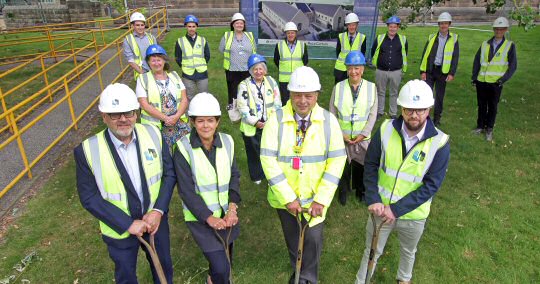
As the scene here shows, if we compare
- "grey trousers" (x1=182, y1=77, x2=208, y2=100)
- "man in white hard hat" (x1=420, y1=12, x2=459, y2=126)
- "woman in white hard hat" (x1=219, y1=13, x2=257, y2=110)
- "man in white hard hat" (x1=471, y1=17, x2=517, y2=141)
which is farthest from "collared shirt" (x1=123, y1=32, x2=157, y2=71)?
"man in white hard hat" (x1=471, y1=17, x2=517, y2=141)

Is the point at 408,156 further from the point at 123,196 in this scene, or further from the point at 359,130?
the point at 123,196

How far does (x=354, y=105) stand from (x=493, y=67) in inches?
149

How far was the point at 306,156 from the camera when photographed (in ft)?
11.3

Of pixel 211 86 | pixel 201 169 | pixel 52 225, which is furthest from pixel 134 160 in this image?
pixel 211 86

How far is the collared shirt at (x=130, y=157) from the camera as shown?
3.05 meters

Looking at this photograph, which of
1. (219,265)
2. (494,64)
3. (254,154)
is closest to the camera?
(219,265)

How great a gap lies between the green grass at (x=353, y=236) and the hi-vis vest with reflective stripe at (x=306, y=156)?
50.6 inches

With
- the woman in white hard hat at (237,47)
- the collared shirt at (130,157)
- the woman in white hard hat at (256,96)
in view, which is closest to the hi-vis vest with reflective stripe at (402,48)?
the woman in white hard hat at (237,47)

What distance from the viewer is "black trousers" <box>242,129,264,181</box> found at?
5.64 metres

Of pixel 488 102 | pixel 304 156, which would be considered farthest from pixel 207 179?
pixel 488 102

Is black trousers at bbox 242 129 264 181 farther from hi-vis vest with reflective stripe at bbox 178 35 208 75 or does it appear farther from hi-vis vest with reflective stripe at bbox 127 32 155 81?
hi-vis vest with reflective stripe at bbox 127 32 155 81

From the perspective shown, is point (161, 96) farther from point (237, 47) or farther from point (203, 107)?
point (237, 47)

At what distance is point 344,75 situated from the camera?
8.52 metres

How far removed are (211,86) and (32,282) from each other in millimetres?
6994
